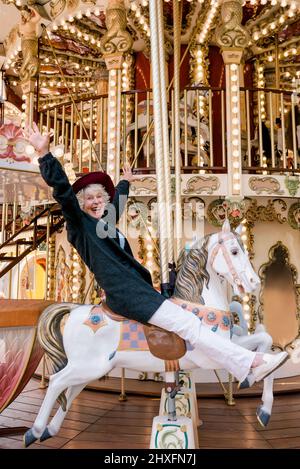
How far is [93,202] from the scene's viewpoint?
2672 mm

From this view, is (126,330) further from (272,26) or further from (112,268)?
(272,26)

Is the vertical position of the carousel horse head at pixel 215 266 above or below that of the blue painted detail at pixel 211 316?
above

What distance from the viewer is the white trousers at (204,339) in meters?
2.34

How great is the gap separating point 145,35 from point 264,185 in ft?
11.2

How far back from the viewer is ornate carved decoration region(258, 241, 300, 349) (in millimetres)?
6031

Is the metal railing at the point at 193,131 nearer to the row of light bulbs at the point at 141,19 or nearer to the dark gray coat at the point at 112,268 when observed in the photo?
the row of light bulbs at the point at 141,19

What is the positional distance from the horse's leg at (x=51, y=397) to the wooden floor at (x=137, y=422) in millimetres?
723

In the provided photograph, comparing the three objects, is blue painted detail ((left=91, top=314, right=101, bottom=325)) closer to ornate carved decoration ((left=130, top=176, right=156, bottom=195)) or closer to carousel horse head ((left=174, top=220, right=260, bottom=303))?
carousel horse head ((left=174, top=220, right=260, bottom=303))

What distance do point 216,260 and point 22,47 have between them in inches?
213

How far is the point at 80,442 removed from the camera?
3.28m

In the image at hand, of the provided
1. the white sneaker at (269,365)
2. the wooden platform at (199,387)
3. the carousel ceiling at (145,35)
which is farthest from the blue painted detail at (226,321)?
the carousel ceiling at (145,35)

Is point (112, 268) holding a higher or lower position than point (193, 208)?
lower

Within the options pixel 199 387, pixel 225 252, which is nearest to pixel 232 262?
pixel 225 252

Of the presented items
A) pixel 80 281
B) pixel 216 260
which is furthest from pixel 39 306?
pixel 80 281
